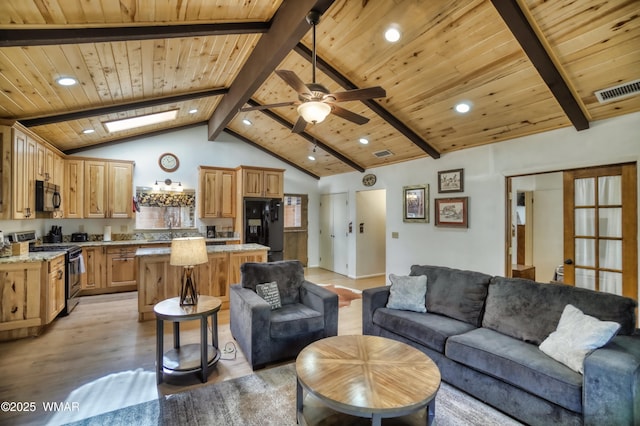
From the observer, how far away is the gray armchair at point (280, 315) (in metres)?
2.76

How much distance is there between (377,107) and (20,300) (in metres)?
4.80

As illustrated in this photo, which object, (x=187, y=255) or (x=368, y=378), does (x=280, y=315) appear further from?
(x=368, y=378)

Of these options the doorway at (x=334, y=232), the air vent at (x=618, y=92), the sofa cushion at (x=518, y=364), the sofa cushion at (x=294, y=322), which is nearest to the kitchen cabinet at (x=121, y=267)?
the sofa cushion at (x=294, y=322)

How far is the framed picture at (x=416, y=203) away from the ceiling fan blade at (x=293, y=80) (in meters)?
3.46

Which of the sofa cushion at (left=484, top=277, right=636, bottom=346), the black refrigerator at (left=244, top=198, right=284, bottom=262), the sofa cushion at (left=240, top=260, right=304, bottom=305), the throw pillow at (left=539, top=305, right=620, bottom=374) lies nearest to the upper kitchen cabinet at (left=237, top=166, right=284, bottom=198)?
the black refrigerator at (left=244, top=198, right=284, bottom=262)

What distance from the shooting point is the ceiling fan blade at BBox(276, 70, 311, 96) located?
7.31 ft

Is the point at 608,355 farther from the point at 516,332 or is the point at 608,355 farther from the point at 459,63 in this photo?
the point at 459,63

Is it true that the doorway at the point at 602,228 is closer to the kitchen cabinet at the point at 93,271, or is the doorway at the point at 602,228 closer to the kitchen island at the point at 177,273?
the kitchen island at the point at 177,273

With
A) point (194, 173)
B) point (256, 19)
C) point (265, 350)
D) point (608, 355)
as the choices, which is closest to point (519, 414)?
point (608, 355)

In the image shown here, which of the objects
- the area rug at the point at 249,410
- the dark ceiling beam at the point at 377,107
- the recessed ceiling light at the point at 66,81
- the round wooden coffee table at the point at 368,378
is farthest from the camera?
the dark ceiling beam at the point at 377,107

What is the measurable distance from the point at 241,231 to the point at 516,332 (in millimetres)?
4907

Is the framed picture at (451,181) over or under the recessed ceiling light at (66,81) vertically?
under

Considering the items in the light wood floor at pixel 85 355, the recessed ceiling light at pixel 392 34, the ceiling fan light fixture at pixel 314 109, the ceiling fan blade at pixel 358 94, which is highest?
the recessed ceiling light at pixel 392 34

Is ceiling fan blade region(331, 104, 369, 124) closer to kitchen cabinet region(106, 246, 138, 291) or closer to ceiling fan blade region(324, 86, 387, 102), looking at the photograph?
ceiling fan blade region(324, 86, 387, 102)
